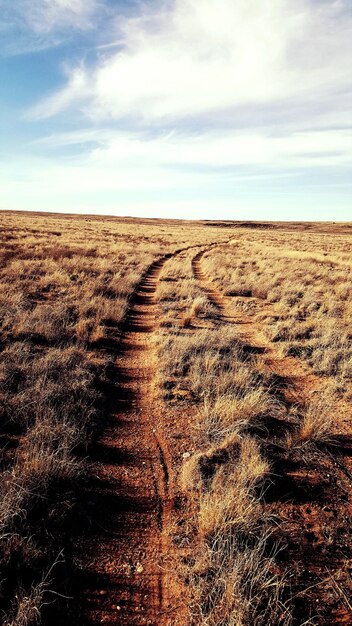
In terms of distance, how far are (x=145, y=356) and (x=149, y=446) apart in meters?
3.49

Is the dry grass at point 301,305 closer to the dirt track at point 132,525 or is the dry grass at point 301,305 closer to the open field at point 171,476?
the open field at point 171,476

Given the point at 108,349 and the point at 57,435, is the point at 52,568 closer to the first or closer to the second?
the point at 57,435

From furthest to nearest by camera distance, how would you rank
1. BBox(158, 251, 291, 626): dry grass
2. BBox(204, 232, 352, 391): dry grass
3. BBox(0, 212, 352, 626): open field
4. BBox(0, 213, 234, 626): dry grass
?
BBox(204, 232, 352, 391): dry grass → BBox(0, 213, 234, 626): dry grass → BBox(0, 212, 352, 626): open field → BBox(158, 251, 291, 626): dry grass

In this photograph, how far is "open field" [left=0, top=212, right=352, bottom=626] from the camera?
2764 mm

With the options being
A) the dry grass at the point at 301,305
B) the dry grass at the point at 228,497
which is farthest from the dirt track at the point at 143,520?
the dry grass at the point at 301,305

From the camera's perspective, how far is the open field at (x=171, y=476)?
2.76m

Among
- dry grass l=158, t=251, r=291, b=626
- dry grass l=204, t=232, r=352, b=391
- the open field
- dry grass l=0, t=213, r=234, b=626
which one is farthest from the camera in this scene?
dry grass l=204, t=232, r=352, b=391

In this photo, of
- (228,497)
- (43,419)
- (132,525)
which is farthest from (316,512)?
(43,419)

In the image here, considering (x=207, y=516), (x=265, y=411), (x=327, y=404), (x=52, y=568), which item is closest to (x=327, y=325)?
(x=327, y=404)

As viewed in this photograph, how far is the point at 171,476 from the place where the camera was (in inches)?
166

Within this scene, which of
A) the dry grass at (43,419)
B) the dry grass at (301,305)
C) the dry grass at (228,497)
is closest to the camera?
the dry grass at (228,497)

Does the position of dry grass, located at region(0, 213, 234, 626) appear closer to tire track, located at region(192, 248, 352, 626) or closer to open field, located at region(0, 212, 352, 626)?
open field, located at region(0, 212, 352, 626)

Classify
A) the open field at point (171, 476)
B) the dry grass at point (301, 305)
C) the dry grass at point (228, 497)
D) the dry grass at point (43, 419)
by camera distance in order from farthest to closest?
the dry grass at point (301, 305)
the dry grass at point (43, 419)
the open field at point (171, 476)
the dry grass at point (228, 497)

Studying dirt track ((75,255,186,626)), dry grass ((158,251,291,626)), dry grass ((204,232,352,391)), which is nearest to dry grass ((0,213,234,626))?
dirt track ((75,255,186,626))
